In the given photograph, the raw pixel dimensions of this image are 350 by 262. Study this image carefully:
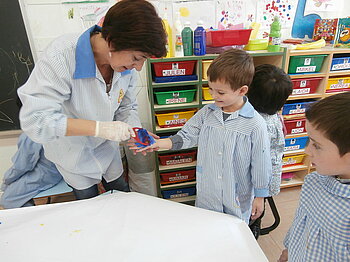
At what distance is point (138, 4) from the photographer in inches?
33.4

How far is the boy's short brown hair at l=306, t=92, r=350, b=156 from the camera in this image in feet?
2.12

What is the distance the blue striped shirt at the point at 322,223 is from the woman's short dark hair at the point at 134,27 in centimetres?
74

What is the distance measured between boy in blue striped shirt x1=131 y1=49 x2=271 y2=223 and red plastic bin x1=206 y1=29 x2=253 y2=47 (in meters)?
0.64

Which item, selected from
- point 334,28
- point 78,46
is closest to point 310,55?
point 334,28

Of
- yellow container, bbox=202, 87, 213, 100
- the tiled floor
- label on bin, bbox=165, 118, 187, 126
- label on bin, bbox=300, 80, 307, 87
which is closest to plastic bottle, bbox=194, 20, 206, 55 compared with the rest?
yellow container, bbox=202, 87, 213, 100

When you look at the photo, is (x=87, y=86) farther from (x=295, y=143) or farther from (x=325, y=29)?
(x=325, y=29)

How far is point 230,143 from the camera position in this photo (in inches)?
45.2

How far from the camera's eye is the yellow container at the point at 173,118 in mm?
1868

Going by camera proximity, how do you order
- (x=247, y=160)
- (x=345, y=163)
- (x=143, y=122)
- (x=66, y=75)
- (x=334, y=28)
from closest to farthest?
(x=345, y=163)
(x=66, y=75)
(x=247, y=160)
(x=334, y=28)
(x=143, y=122)

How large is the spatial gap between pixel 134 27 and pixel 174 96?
0.98 meters

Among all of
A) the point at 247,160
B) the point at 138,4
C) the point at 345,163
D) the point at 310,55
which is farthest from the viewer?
the point at 310,55

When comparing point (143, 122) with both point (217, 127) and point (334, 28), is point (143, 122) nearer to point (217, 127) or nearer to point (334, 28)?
point (217, 127)

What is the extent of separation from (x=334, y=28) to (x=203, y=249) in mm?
2089

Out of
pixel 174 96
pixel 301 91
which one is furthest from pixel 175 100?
pixel 301 91
